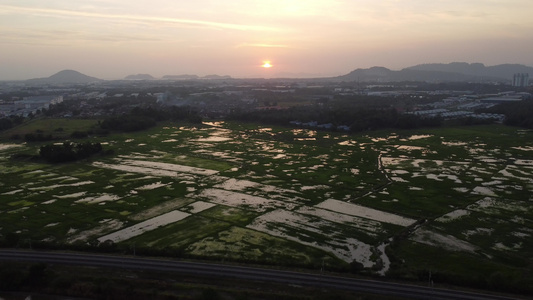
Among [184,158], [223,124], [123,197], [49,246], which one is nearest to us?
[49,246]

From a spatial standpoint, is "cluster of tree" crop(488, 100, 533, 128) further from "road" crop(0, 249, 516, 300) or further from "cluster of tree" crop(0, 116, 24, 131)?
"cluster of tree" crop(0, 116, 24, 131)

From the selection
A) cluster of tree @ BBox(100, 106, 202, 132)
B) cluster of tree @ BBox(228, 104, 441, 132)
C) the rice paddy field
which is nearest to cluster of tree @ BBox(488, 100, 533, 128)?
cluster of tree @ BBox(228, 104, 441, 132)

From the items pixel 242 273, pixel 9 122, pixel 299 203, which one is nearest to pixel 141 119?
pixel 9 122

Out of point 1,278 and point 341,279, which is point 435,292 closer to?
point 341,279

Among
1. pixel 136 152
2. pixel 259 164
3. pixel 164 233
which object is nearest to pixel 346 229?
pixel 164 233

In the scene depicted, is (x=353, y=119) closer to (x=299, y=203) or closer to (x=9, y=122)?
(x=299, y=203)

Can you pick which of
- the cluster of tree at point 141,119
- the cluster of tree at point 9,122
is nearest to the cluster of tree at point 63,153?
the cluster of tree at point 141,119
